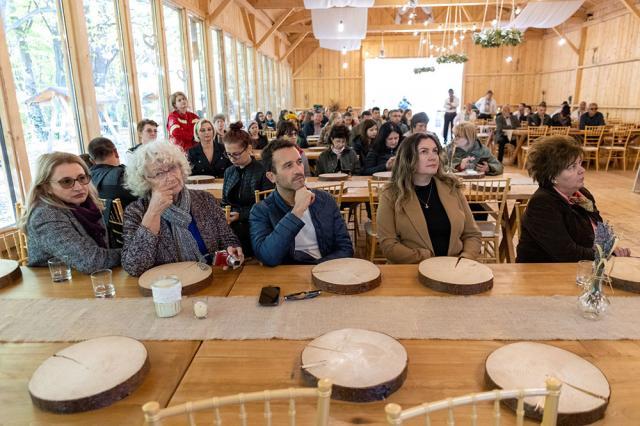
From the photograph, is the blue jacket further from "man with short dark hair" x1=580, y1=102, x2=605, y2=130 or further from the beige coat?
"man with short dark hair" x1=580, y1=102, x2=605, y2=130

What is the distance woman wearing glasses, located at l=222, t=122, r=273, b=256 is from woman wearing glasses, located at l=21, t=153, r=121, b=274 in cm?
126

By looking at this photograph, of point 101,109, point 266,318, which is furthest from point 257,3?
point 266,318

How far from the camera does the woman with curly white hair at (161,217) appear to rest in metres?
1.77

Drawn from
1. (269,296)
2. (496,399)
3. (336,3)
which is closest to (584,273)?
(496,399)

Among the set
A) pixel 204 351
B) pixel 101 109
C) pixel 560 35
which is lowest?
pixel 204 351

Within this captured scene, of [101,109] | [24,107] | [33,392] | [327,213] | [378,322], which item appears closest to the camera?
[33,392]

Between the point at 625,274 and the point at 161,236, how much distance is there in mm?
1853

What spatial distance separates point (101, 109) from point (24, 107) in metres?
1.11

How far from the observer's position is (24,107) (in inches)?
132

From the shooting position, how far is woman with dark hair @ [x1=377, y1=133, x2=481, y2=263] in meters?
2.28

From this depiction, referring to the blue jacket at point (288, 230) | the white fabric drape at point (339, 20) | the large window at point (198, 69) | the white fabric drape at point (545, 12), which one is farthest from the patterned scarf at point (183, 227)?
the white fabric drape at point (545, 12)

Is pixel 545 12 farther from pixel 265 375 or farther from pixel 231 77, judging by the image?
pixel 265 375

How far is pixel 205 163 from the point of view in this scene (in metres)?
4.34

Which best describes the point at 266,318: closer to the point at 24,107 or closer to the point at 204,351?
the point at 204,351
